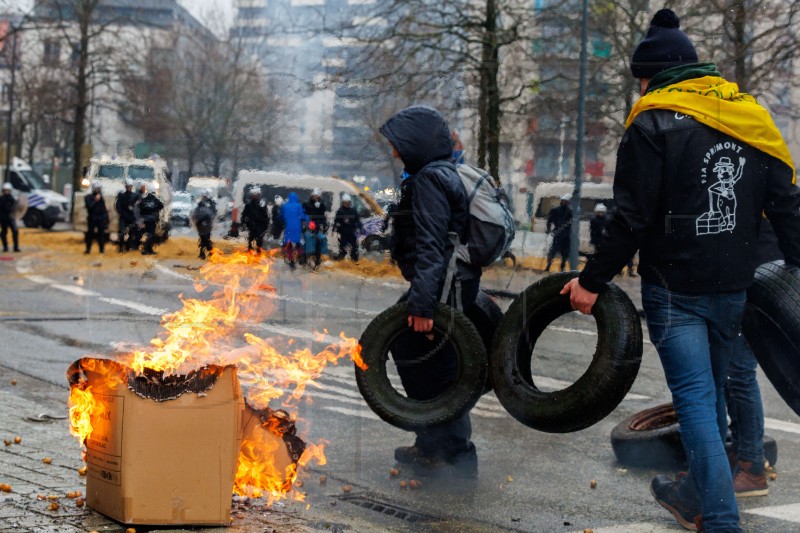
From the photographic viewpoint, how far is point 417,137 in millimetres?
4902

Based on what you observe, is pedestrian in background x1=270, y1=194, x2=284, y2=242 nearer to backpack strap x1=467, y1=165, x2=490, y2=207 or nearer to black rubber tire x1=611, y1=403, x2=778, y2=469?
backpack strap x1=467, y1=165, x2=490, y2=207

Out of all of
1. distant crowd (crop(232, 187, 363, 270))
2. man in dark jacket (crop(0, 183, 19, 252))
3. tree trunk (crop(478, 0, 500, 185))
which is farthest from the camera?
man in dark jacket (crop(0, 183, 19, 252))

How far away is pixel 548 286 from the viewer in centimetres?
440

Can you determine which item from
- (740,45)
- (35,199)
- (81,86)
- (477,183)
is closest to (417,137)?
(477,183)

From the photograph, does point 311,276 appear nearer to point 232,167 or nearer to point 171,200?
point 171,200

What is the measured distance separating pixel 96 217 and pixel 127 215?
176 cm

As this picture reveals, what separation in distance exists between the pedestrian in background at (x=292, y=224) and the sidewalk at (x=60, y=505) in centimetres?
172

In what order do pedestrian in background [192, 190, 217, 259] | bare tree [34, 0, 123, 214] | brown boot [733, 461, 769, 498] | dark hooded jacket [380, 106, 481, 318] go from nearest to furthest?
dark hooded jacket [380, 106, 481, 318] → brown boot [733, 461, 769, 498] → pedestrian in background [192, 190, 217, 259] → bare tree [34, 0, 123, 214]

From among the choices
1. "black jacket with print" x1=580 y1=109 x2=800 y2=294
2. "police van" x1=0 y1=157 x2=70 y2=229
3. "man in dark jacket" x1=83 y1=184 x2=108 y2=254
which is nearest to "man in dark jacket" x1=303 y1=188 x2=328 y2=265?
"man in dark jacket" x1=83 y1=184 x2=108 y2=254

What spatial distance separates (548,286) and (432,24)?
50.7 ft

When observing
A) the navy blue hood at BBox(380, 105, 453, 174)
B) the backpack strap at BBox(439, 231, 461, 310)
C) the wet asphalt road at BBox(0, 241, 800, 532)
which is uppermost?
the navy blue hood at BBox(380, 105, 453, 174)

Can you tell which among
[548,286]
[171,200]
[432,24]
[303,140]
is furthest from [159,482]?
[432,24]

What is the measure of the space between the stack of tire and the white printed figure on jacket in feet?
1.47

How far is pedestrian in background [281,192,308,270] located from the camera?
6.52 metres
